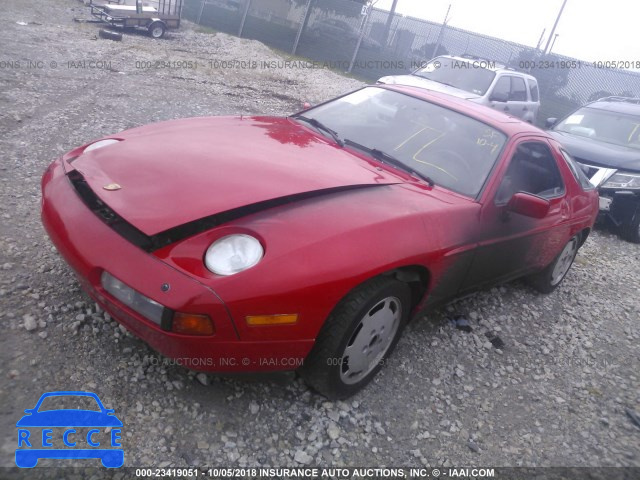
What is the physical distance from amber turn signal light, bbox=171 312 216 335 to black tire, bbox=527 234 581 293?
3.26 metres

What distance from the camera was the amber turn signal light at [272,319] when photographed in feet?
6.03

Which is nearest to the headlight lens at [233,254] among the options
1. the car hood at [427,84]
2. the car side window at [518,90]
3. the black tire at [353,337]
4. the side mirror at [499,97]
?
the black tire at [353,337]

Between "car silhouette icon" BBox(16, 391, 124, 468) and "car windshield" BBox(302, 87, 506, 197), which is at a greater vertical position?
"car windshield" BBox(302, 87, 506, 197)

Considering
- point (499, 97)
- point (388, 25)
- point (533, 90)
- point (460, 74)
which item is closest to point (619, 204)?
point (499, 97)

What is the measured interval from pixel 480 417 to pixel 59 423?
215 centimetres

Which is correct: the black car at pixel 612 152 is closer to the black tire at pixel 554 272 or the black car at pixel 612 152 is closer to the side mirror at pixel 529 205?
the black tire at pixel 554 272

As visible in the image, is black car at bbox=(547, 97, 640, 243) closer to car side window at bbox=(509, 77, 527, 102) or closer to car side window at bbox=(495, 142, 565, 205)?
car side window at bbox=(509, 77, 527, 102)

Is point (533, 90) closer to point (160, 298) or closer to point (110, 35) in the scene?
point (160, 298)

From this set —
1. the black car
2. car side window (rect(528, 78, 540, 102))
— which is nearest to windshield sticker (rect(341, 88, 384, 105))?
the black car

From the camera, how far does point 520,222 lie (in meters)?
3.08

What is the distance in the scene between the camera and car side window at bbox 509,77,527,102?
9.29 m

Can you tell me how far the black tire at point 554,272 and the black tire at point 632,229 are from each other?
2.62m

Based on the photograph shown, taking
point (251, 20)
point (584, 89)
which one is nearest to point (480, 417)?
point (584, 89)

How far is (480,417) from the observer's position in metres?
2.60
